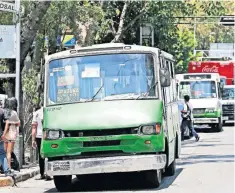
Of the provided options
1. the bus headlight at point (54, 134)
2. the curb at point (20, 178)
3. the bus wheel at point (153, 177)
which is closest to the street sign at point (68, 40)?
the curb at point (20, 178)

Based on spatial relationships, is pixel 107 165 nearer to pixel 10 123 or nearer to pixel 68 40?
pixel 10 123

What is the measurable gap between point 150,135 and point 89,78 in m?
1.64

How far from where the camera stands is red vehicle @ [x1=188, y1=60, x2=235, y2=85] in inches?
1761

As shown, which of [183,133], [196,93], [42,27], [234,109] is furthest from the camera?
[234,109]

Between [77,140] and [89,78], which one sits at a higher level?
[89,78]

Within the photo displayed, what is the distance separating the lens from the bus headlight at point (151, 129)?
13.7 meters

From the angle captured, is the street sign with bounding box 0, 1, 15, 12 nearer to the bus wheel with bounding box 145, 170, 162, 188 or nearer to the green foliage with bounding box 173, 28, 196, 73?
the bus wheel with bounding box 145, 170, 162, 188

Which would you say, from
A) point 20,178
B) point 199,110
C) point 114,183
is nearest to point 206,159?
point 114,183

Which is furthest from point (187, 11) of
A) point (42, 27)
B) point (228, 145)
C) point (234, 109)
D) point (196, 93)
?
point (42, 27)

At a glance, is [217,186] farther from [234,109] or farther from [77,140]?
[234,109]

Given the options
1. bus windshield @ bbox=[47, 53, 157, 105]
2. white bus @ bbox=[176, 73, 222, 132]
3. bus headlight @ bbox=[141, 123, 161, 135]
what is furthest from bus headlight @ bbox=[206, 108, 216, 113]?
bus headlight @ bbox=[141, 123, 161, 135]

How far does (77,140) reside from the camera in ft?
44.7

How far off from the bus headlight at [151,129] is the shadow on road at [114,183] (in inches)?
44.2

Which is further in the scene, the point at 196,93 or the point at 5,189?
the point at 196,93
